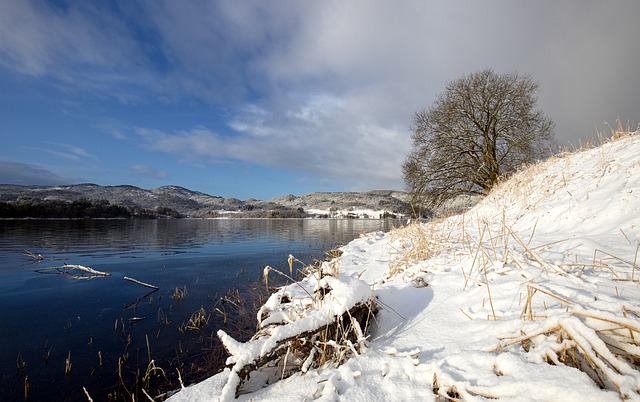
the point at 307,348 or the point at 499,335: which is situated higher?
the point at 499,335

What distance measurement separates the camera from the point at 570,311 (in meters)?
1.88

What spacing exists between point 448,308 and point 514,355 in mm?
1043

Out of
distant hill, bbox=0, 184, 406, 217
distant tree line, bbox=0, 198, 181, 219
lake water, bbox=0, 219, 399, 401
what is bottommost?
lake water, bbox=0, 219, 399, 401

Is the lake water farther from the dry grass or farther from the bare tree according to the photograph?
the bare tree

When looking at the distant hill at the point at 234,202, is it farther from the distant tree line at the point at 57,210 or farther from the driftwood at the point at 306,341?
the driftwood at the point at 306,341

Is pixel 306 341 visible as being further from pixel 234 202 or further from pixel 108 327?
pixel 234 202

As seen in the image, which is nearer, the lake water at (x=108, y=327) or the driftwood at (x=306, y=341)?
the driftwood at (x=306, y=341)

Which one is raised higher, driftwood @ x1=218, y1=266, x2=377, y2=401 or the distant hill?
the distant hill

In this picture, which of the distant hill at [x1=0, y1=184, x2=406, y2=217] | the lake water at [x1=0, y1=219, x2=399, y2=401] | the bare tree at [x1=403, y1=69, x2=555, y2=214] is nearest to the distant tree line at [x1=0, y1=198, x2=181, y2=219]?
the distant hill at [x1=0, y1=184, x2=406, y2=217]

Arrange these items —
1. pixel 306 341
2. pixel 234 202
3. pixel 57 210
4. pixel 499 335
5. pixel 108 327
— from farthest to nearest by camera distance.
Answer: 1. pixel 234 202
2. pixel 57 210
3. pixel 108 327
4. pixel 306 341
5. pixel 499 335

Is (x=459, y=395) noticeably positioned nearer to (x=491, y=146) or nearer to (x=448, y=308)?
(x=448, y=308)

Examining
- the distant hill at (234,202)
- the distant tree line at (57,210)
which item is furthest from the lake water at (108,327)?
the distant hill at (234,202)

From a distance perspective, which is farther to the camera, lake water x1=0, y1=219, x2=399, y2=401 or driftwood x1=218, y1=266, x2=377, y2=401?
lake water x1=0, y1=219, x2=399, y2=401

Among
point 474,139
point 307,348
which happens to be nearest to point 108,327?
point 307,348
